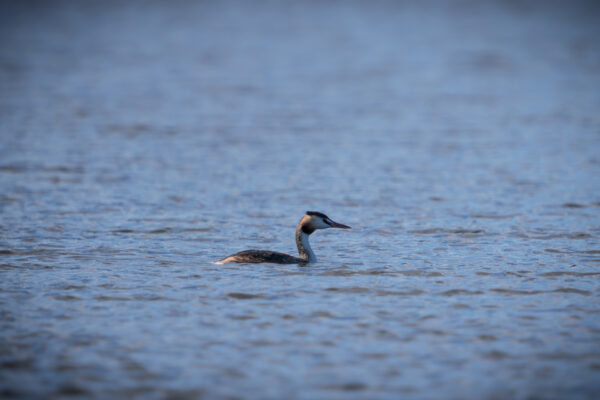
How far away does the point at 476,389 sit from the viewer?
9.80 meters

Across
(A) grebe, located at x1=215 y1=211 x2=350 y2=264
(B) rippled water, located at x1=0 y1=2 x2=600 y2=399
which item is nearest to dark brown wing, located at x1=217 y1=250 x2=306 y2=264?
(A) grebe, located at x1=215 y1=211 x2=350 y2=264

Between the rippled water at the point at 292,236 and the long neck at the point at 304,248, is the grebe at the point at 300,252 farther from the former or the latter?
the rippled water at the point at 292,236

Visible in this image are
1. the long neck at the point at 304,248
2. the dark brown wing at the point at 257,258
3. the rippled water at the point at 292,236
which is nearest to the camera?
the rippled water at the point at 292,236

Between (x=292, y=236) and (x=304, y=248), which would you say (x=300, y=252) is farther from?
(x=292, y=236)

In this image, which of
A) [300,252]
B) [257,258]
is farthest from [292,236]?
[257,258]

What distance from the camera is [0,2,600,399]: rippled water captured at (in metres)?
10.5

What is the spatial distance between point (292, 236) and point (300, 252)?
2651 millimetres

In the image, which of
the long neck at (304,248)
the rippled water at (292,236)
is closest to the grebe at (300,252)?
the long neck at (304,248)

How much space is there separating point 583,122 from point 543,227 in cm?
1662

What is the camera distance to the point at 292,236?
58.7ft

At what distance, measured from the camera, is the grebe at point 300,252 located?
14812 mm

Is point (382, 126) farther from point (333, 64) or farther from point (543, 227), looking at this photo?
point (333, 64)

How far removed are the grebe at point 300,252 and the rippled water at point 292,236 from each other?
0.85 feet

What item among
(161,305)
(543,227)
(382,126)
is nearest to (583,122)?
(382,126)
